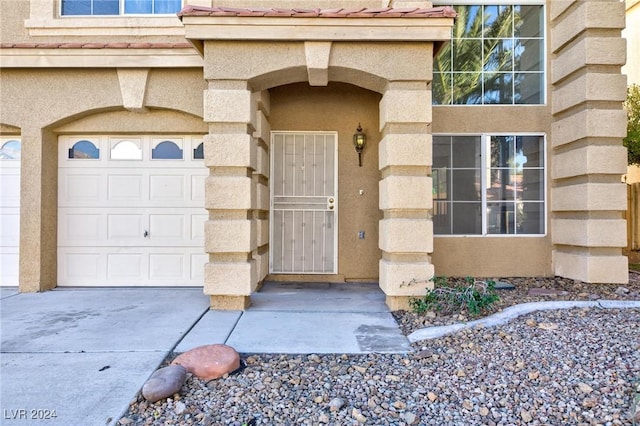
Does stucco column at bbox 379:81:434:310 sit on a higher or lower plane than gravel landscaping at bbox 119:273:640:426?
higher

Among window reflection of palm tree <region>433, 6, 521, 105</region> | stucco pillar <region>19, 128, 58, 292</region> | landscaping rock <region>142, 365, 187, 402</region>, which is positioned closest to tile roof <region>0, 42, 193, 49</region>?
stucco pillar <region>19, 128, 58, 292</region>

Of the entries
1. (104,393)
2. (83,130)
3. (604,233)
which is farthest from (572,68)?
(83,130)

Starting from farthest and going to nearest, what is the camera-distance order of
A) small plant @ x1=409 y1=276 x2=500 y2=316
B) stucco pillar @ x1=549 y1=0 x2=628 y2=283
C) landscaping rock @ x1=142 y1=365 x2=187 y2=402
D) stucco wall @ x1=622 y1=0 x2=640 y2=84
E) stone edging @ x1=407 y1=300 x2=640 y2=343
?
1. stucco wall @ x1=622 y1=0 x2=640 y2=84
2. stucco pillar @ x1=549 y1=0 x2=628 y2=283
3. small plant @ x1=409 y1=276 x2=500 y2=316
4. stone edging @ x1=407 y1=300 x2=640 y2=343
5. landscaping rock @ x1=142 y1=365 x2=187 y2=402

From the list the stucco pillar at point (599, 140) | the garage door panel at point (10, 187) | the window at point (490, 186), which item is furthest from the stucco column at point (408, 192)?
the garage door panel at point (10, 187)

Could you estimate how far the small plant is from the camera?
4285 millimetres

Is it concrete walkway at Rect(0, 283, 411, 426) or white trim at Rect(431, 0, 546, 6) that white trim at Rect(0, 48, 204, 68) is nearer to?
concrete walkway at Rect(0, 283, 411, 426)

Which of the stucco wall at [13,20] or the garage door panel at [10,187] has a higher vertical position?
the stucco wall at [13,20]

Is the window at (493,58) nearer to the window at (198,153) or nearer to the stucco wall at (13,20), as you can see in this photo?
the window at (198,153)

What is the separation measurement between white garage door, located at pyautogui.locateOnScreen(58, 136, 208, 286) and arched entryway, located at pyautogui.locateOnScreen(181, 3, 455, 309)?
1.72m

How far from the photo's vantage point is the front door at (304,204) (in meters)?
6.41

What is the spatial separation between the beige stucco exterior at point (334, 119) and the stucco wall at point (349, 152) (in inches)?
1.0

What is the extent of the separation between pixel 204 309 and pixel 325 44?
375 centimetres

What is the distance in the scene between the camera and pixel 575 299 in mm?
4953

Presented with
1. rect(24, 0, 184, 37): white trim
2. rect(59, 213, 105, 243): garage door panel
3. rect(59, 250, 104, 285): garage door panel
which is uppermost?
rect(24, 0, 184, 37): white trim
